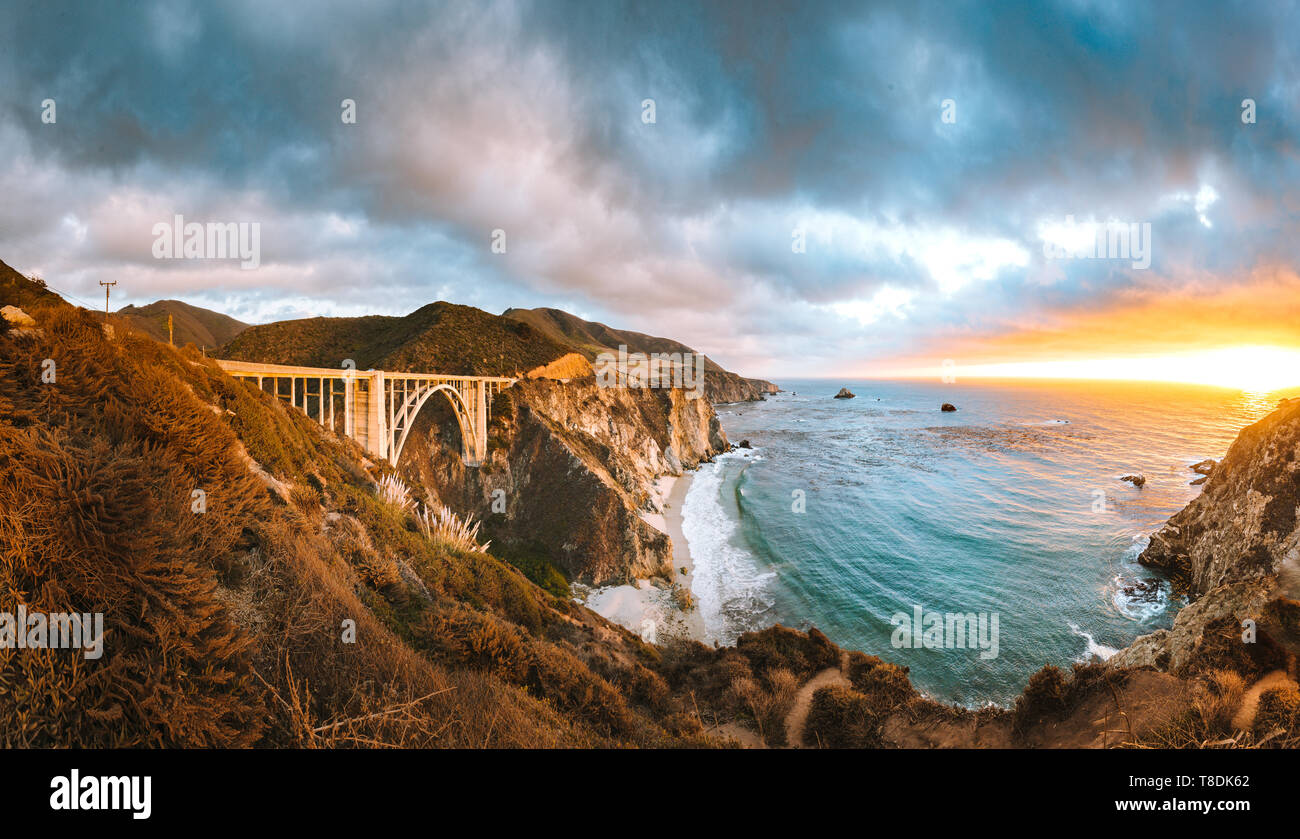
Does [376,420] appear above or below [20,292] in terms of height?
below

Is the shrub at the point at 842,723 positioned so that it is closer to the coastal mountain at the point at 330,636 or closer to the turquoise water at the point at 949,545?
the coastal mountain at the point at 330,636

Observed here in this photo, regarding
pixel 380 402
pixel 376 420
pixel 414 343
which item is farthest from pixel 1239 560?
pixel 414 343

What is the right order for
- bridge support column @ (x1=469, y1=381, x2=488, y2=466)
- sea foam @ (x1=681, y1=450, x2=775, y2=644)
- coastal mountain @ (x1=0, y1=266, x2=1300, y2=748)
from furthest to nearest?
bridge support column @ (x1=469, y1=381, x2=488, y2=466) < sea foam @ (x1=681, y1=450, x2=775, y2=644) < coastal mountain @ (x1=0, y1=266, x2=1300, y2=748)

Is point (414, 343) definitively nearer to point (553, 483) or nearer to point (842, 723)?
point (553, 483)

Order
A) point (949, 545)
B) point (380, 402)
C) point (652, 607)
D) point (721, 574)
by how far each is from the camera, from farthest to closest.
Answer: point (949, 545) < point (721, 574) < point (652, 607) < point (380, 402)

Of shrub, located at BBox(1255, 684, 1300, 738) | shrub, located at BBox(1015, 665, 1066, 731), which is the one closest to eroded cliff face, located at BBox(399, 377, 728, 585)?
shrub, located at BBox(1015, 665, 1066, 731)

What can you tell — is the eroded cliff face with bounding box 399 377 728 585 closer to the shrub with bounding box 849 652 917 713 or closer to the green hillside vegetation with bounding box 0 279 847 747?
the shrub with bounding box 849 652 917 713
